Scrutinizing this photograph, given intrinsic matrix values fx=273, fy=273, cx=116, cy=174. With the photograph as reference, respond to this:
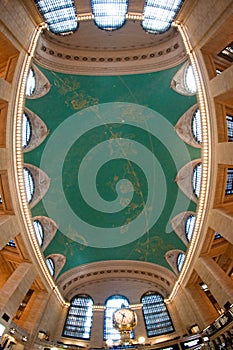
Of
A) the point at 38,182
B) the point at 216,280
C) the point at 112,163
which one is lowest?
the point at 216,280

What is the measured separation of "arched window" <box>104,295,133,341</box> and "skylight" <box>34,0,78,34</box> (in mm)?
16481

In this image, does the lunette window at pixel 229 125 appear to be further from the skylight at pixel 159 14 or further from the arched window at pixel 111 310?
the arched window at pixel 111 310

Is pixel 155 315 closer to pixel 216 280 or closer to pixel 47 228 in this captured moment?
pixel 216 280

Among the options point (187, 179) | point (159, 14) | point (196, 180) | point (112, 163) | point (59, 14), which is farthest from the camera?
point (112, 163)

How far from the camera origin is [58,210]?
672 inches

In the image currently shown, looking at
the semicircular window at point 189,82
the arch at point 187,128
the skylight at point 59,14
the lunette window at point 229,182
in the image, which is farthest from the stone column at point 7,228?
the semicircular window at point 189,82

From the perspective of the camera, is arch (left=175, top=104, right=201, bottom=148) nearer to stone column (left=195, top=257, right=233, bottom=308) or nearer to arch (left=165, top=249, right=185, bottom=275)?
stone column (left=195, top=257, right=233, bottom=308)

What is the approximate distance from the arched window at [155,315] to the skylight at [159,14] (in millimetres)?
16061

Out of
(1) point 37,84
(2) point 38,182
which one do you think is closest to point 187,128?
(1) point 37,84

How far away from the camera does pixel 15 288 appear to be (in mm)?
12742

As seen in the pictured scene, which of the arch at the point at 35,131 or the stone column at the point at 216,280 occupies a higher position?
the arch at the point at 35,131

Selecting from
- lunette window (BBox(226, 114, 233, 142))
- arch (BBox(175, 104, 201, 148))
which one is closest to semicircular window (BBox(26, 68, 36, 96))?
arch (BBox(175, 104, 201, 148))

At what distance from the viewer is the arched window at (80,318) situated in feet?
54.0

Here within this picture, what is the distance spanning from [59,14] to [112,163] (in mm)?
8557
